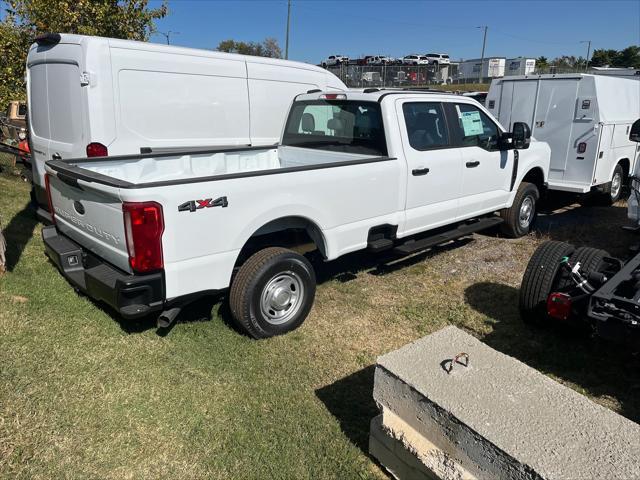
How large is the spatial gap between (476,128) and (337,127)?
1.76 meters

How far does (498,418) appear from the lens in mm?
2162

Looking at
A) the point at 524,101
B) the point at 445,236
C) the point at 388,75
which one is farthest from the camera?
the point at 388,75

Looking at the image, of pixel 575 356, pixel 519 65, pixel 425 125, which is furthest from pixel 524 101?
pixel 519 65

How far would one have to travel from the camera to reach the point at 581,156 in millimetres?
8164

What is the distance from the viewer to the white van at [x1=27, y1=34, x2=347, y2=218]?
5.37m

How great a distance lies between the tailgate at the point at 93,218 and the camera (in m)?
3.36

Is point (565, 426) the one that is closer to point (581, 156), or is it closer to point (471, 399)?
point (471, 399)

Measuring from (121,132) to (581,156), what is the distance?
6894mm

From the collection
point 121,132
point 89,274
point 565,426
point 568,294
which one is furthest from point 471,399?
point 121,132

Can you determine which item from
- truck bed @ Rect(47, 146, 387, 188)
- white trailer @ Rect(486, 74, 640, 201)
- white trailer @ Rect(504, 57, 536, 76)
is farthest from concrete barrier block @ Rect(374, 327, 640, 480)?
white trailer @ Rect(504, 57, 536, 76)

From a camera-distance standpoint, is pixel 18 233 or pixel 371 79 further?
pixel 371 79

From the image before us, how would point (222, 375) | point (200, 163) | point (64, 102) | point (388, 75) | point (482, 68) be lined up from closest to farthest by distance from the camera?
1. point (222, 375)
2. point (200, 163)
3. point (64, 102)
4. point (388, 75)
5. point (482, 68)

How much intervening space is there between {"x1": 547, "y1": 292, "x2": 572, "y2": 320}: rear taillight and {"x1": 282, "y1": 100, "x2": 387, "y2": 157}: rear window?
2.11m

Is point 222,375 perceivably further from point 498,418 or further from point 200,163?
point 200,163
